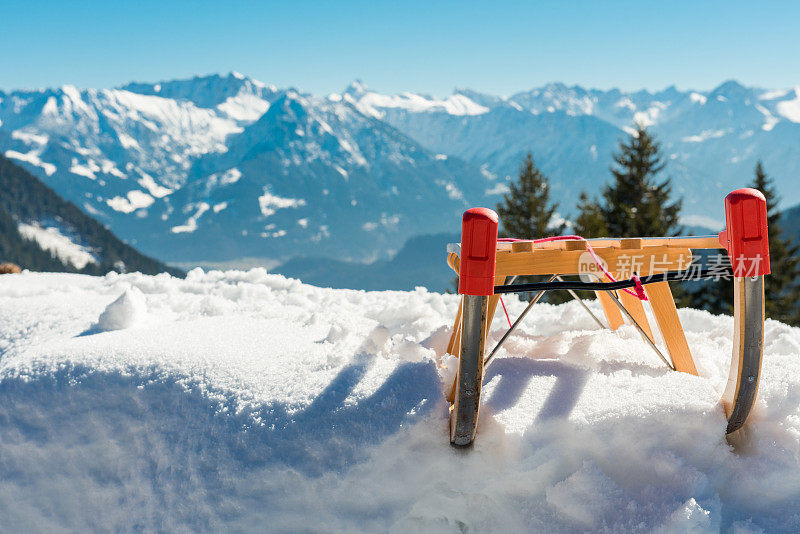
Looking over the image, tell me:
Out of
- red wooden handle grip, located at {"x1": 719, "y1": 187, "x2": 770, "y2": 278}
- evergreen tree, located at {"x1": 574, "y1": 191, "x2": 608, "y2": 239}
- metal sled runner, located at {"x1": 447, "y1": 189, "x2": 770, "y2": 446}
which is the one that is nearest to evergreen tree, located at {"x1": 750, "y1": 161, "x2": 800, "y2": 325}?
evergreen tree, located at {"x1": 574, "y1": 191, "x2": 608, "y2": 239}

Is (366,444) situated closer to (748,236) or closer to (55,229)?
(748,236)

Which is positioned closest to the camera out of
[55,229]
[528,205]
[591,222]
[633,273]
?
[633,273]

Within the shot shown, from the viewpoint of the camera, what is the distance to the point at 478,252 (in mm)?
2025

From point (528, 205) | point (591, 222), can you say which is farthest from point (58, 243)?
point (591, 222)

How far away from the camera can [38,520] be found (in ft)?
7.83

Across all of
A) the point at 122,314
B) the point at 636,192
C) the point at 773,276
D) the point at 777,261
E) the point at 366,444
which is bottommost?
the point at 366,444

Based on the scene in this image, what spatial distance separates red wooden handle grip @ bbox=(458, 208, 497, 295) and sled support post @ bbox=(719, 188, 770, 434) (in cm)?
97

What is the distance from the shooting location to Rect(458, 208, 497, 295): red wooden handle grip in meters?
2.00

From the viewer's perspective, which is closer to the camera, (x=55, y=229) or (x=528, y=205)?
(x=528, y=205)

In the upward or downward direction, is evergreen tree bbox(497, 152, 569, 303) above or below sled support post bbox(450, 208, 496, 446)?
above

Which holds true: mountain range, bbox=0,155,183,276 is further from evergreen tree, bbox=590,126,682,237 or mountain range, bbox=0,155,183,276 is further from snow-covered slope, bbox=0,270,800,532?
snow-covered slope, bbox=0,270,800,532

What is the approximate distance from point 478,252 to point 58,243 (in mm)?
146606

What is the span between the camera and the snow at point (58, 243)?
118 meters

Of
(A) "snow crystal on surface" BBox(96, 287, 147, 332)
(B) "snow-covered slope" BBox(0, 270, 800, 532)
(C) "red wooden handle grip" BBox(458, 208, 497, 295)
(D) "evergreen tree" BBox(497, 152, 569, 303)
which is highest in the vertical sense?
(D) "evergreen tree" BBox(497, 152, 569, 303)
